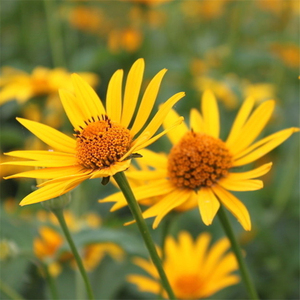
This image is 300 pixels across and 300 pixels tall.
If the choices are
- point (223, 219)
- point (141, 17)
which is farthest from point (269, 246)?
point (141, 17)

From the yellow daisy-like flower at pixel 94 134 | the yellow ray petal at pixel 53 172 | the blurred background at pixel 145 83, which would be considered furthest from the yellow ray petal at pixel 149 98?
the blurred background at pixel 145 83

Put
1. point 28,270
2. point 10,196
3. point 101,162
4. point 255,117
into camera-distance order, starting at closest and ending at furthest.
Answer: point 101,162 → point 255,117 → point 28,270 → point 10,196

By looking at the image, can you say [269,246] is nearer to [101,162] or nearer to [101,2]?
[101,162]

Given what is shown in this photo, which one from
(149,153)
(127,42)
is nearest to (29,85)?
(127,42)

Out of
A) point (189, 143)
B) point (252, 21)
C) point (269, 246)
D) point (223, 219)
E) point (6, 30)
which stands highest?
point (6, 30)

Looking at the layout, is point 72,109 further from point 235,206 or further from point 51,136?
point 235,206

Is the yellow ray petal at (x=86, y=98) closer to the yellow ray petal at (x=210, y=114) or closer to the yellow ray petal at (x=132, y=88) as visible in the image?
the yellow ray petal at (x=132, y=88)

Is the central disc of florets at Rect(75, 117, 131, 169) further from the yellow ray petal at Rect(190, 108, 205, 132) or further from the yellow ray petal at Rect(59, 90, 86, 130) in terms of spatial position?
the yellow ray petal at Rect(190, 108, 205, 132)

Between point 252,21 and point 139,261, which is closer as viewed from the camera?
point 139,261
